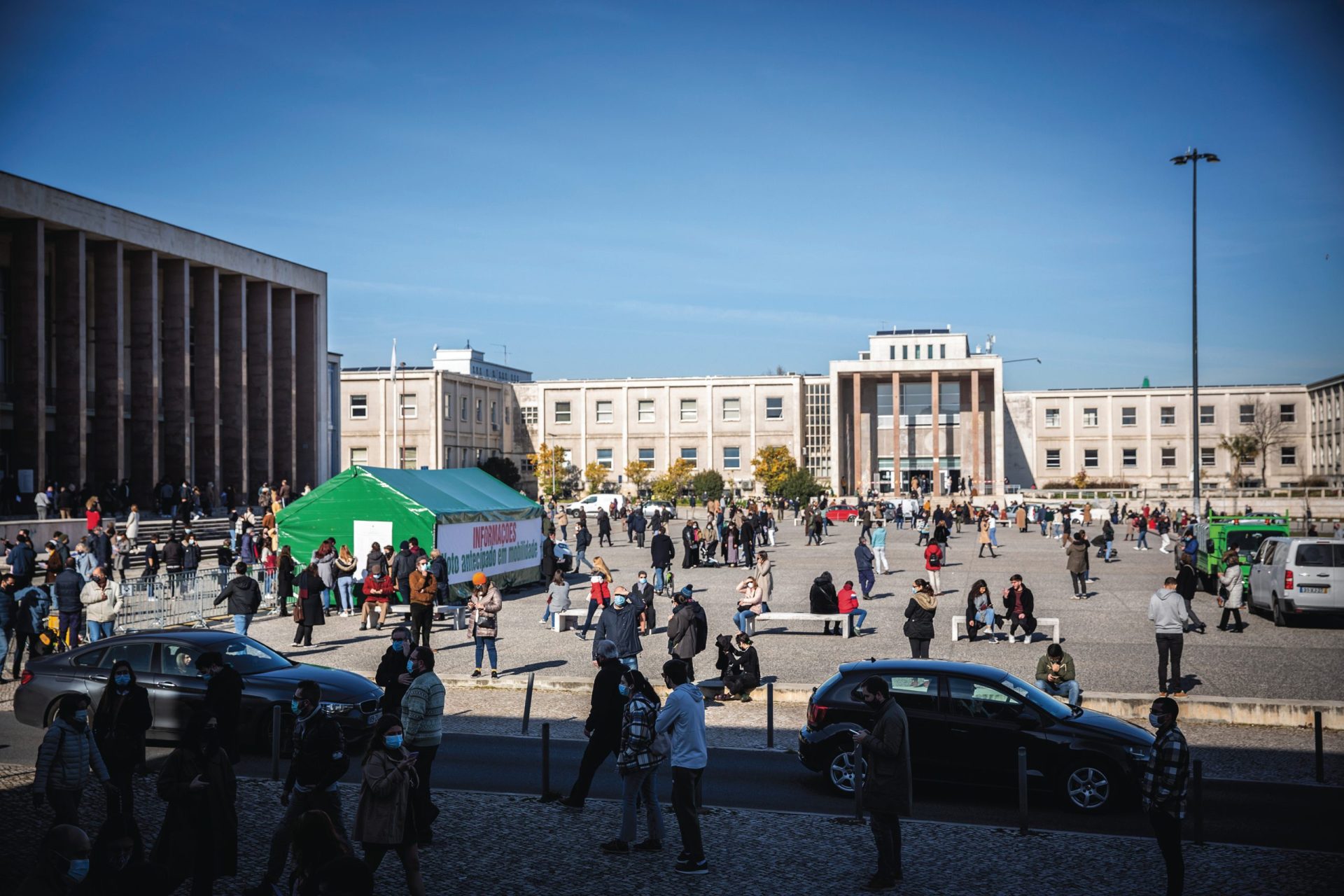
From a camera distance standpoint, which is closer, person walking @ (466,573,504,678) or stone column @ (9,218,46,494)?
person walking @ (466,573,504,678)

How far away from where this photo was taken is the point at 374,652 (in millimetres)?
21031

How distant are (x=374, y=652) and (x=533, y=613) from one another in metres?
6.51

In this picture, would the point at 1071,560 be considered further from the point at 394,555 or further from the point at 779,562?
the point at 394,555

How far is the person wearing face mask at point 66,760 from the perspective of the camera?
8797 millimetres

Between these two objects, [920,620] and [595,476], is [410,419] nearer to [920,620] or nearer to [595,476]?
[595,476]

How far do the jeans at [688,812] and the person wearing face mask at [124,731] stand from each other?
450 cm

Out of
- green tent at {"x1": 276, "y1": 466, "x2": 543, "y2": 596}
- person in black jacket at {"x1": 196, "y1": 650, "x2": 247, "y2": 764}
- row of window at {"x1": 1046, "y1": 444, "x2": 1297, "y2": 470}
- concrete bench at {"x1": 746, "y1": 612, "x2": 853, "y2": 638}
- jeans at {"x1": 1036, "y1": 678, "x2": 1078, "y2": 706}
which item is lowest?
concrete bench at {"x1": 746, "y1": 612, "x2": 853, "y2": 638}

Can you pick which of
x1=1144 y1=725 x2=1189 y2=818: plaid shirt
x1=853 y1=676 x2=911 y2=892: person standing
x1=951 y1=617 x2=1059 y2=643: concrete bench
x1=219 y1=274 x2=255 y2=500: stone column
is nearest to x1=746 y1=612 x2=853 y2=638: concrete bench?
x1=951 y1=617 x2=1059 y2=643: concrete bench

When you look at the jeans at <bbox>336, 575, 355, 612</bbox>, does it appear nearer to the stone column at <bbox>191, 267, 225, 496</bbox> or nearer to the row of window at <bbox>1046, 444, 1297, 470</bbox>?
the stone column at <bbox>191, 267, 225, 496</bbox>

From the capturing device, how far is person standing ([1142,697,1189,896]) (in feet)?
27.2

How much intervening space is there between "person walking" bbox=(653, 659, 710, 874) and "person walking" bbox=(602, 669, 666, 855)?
135 mm

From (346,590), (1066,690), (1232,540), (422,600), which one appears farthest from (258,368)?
(1066,690)

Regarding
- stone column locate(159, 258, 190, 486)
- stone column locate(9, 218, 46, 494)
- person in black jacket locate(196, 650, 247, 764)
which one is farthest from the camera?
stone column locate(159, 258, 190, 486)

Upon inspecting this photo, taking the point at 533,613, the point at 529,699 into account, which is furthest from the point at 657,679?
the point at 533,613
